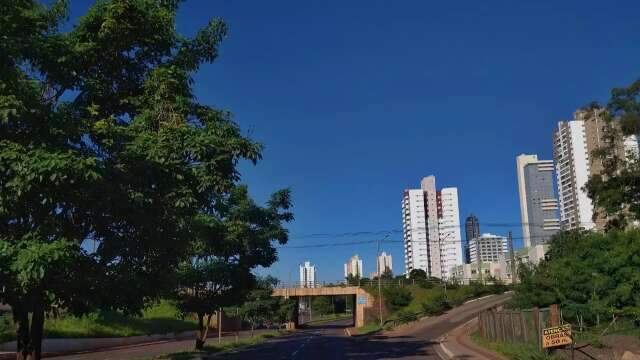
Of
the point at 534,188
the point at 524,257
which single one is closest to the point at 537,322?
the point at 524,257

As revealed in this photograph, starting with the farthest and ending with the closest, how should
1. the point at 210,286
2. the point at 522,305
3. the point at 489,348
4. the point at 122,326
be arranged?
the point at 122,326
the point at 522,305
the point at 210,286
the point at 489,348

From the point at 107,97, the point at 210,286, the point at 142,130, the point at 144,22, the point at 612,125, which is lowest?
the point at 210,286

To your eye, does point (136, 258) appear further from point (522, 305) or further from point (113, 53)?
point (522, 305)

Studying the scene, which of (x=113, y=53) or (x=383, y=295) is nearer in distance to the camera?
(x=113, y=53)

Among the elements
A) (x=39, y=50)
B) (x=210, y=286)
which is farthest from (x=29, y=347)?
(x=210, y=286)

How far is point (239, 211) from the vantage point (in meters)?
33.1

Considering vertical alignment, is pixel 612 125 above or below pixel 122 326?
above

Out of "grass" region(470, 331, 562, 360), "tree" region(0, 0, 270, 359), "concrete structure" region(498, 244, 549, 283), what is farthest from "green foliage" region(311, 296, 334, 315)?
"tree" region(0, 0, 270, 359)

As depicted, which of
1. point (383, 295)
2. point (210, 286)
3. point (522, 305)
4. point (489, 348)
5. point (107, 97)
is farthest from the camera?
point (383, 295)

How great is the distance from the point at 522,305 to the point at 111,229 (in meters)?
28.2

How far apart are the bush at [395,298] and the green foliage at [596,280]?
42106 mm

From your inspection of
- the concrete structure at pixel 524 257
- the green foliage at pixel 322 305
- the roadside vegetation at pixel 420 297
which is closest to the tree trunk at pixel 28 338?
the roadside vegetation at pixel 420 297

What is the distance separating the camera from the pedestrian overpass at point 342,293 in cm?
7569

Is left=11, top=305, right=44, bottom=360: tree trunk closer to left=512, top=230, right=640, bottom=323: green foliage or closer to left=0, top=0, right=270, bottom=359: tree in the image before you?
left=0, top=0, right=270, bottom=359: tree
